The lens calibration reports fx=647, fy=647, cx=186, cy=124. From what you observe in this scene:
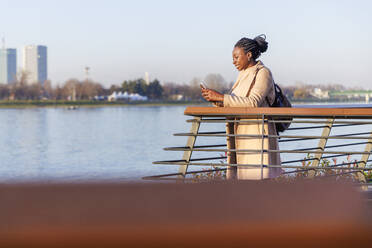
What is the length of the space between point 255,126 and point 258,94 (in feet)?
0.76

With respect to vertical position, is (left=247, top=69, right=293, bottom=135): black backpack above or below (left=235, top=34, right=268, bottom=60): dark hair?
below

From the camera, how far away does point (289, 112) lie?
4055 millimetres

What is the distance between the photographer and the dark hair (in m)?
4.74

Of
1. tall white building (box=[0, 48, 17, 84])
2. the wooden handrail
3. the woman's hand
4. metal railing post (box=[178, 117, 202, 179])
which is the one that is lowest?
metal railing post (box=[178, 117, 202, 179])

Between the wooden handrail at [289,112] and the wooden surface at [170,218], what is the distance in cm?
321

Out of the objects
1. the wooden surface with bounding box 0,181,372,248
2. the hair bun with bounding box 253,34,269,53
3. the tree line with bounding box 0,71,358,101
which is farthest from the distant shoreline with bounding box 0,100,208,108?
the wooden surface with bounding box 0,181,372,248

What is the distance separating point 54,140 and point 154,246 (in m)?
59.4

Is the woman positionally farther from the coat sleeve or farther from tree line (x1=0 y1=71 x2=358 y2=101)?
tree line (x1=0 y1=71 x2=358 y2=101)

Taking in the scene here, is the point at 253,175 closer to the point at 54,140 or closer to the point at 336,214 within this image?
the point at 336,214

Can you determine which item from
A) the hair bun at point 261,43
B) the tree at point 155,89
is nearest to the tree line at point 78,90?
the tree at point 155,89

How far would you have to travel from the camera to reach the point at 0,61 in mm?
179375

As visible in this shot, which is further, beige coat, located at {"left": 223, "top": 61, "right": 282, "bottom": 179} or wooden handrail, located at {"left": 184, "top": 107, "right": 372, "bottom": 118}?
beige coat, located at {"left": 223, "top": 61, "right": 282, "bottom": 179}

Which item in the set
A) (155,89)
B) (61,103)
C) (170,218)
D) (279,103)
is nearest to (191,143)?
(279,103)

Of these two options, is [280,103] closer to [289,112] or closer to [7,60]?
[289,112]
